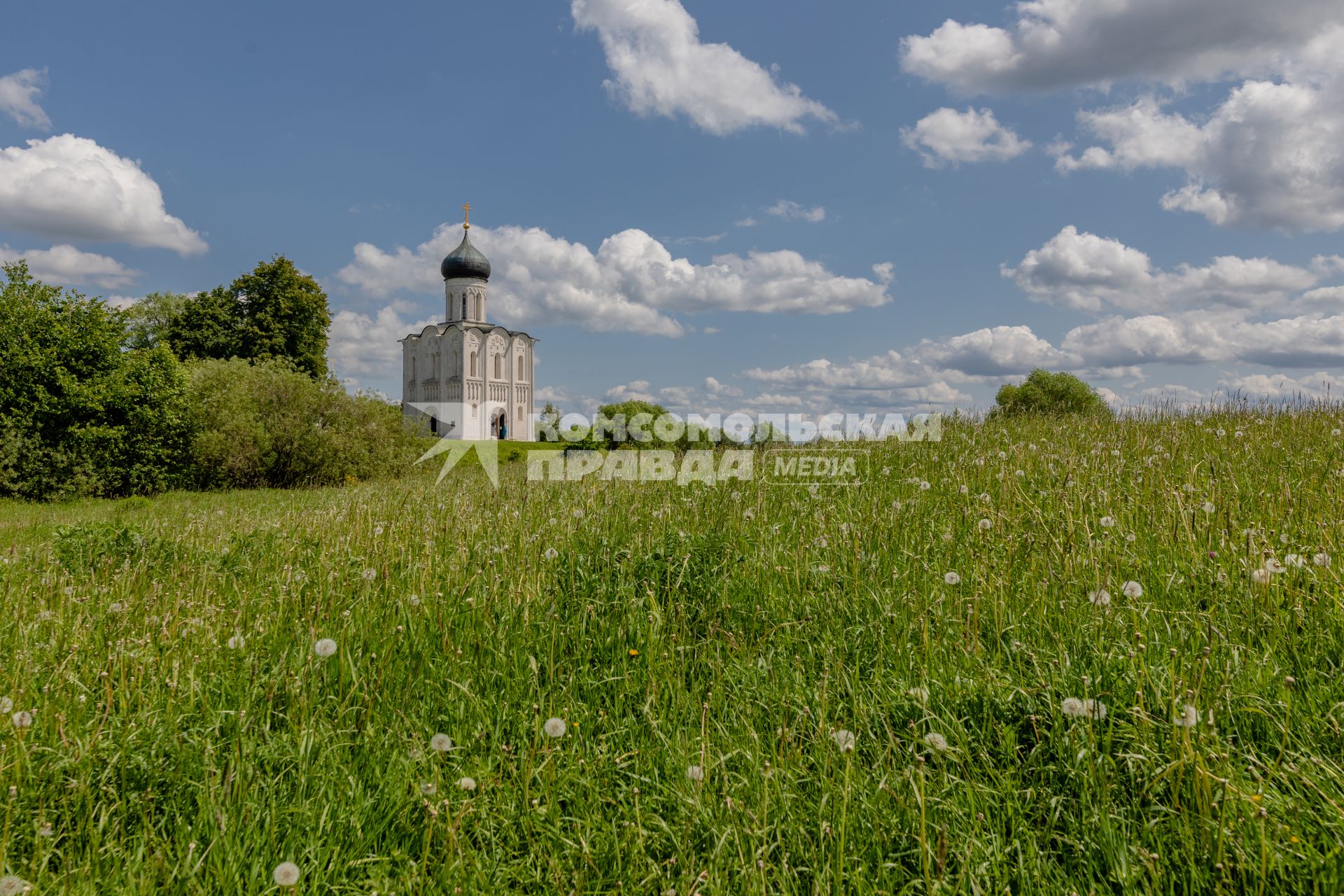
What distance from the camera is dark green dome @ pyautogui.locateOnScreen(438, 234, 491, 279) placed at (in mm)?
71062

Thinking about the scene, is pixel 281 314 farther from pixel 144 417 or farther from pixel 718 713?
pixel 718 713

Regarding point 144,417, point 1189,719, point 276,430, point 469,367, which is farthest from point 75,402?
point 469,367

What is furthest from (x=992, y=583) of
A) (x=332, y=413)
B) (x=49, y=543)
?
(x=332, y=413)

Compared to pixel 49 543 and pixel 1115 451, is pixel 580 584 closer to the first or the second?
pixel 1115 451

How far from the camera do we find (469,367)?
67500mm

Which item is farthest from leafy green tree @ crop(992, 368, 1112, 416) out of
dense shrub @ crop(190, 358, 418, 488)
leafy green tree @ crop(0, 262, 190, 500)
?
leafy green tree @ crop(0, 262, 190, 500)

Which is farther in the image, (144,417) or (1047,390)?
(1047,390)

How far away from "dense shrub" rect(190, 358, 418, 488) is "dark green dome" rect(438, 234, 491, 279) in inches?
1936

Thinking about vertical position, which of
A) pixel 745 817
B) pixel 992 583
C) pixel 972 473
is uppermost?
pixel 972 473

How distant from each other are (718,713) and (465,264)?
74.2 meters

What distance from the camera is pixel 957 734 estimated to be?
2.48 metres

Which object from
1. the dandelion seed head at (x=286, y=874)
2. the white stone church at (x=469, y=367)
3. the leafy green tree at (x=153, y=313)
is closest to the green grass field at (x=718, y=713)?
the dandelion seed head at (x=286, y=874)

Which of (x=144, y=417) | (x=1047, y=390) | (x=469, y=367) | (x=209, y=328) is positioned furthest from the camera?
(x=469, y=367)

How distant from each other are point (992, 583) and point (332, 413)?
2387 cm
